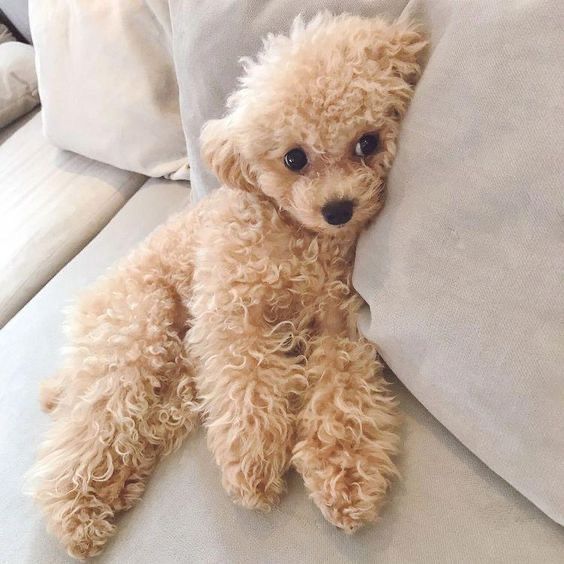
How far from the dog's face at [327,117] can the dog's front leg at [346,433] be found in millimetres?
230

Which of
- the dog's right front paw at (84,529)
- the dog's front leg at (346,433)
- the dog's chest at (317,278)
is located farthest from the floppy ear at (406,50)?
the dog's right front paw at (84,529)

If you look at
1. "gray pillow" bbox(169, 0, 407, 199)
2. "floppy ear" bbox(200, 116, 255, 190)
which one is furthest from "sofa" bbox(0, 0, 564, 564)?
"gray pillow" bbox(169, 0, 407, 199)

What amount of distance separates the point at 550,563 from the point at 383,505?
0.73 ft

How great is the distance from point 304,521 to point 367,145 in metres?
0.59

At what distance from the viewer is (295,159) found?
82 cm

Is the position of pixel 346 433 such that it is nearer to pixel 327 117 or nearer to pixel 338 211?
pixel 338 211

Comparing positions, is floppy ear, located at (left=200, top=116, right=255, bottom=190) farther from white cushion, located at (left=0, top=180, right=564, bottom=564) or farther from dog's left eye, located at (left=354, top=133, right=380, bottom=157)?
white cushion, located at (left=0, top=180, right=564, bottom=564)

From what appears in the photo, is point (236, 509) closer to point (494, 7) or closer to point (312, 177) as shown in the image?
point (312, 177)

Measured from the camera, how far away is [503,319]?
0.66 metres

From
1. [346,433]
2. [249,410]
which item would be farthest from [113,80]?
[346,433]

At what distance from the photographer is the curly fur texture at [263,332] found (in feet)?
2.52

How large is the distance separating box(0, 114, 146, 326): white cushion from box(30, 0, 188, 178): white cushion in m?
0.11

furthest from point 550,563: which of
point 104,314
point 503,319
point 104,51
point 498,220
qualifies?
point 104,51

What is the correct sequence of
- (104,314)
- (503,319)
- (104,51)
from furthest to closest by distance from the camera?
(104,51) < (104,314) < (503,319)
